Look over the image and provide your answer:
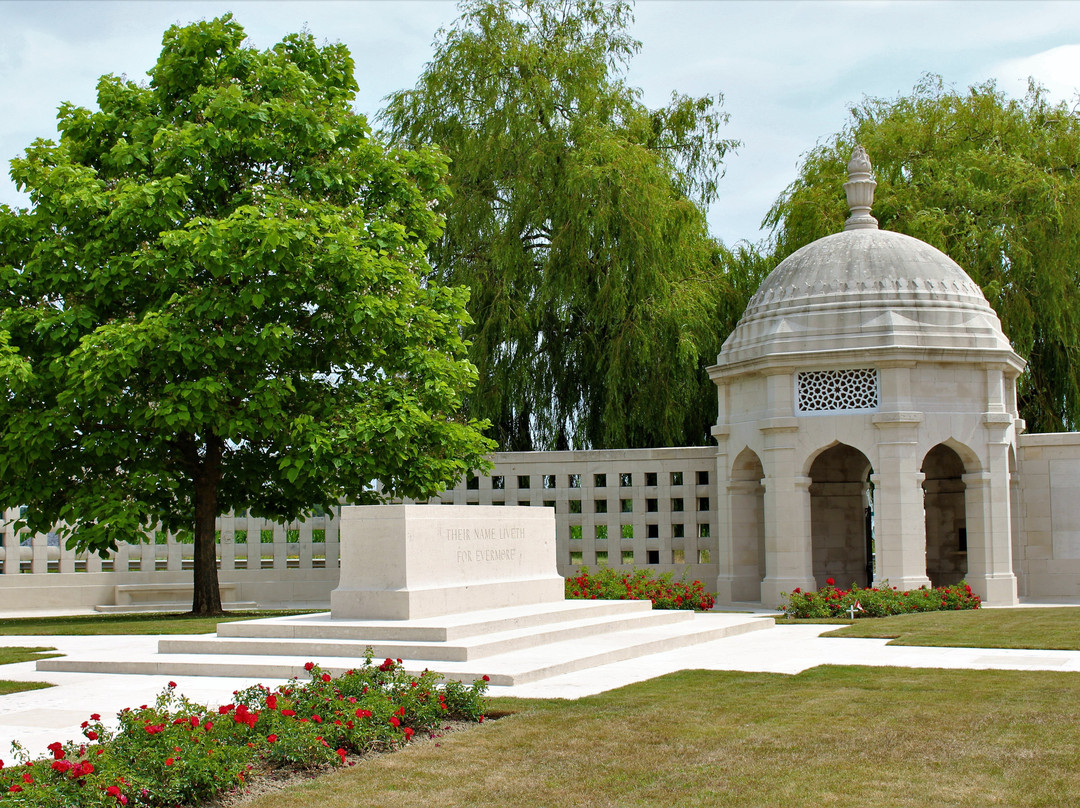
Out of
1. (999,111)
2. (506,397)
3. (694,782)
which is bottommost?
(694,782)

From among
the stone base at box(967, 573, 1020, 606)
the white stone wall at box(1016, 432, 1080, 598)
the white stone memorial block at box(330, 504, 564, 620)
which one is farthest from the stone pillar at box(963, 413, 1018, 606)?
the white stone memorial block at box(330, 504, 564, 620)

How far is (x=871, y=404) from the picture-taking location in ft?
72.8

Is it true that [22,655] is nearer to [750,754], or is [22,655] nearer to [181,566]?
[750,754]

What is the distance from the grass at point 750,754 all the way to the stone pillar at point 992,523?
11.7 m

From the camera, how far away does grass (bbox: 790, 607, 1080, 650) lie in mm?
14945

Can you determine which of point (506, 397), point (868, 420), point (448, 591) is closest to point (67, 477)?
point (448, 591)

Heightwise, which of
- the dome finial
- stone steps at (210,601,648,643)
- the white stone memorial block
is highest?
the dome finial

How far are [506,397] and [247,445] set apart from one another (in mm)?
8311

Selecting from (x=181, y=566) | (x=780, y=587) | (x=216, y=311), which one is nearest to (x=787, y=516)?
(x=780, y=587)

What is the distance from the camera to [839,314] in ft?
74.4

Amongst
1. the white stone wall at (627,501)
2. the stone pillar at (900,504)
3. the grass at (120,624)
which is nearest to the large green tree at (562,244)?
the white stone wall at (627,501)

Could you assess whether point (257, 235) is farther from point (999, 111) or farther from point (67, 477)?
point (999, 111)

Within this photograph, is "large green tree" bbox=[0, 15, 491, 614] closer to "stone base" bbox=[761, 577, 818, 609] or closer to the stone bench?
the stone bench

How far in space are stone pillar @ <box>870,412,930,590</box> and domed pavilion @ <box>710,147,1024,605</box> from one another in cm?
2
